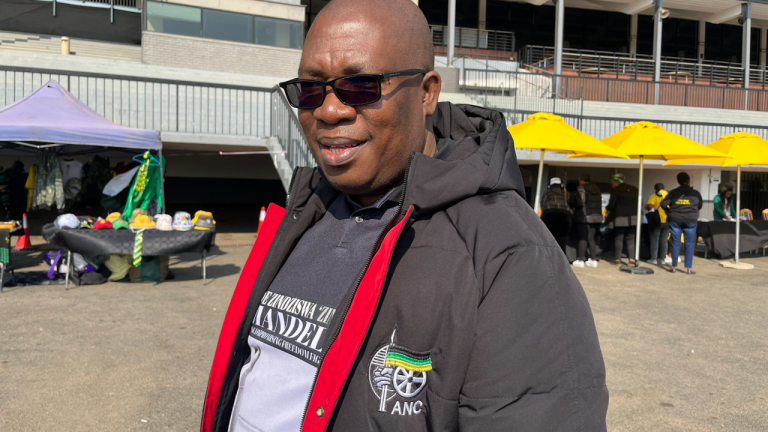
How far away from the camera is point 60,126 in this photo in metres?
9.38

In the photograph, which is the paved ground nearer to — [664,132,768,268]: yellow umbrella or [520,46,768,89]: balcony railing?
[664,132,768,268]: yellow umbrella

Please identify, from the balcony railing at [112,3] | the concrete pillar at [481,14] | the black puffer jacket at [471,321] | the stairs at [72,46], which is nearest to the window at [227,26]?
the stairs at [72,46]

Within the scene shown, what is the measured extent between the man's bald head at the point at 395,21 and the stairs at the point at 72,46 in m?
22.8

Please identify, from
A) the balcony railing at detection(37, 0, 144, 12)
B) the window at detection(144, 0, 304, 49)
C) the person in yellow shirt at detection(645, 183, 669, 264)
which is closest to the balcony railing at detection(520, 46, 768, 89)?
the window at detection(144, 0, 304, 49)

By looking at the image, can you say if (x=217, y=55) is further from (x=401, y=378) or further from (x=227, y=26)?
(x=401, y=378)

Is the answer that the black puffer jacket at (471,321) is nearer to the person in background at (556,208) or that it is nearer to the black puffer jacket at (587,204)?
the person in background at (556,208)

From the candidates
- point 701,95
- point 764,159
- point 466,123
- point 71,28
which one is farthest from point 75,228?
point 701,95

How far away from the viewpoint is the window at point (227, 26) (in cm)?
1919

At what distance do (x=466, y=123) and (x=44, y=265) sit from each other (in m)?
10.4

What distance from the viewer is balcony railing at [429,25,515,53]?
25625mm

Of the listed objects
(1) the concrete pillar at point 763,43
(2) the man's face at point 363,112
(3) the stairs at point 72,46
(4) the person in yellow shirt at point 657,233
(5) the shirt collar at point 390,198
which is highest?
(1) the concrete pillar at point 763,43

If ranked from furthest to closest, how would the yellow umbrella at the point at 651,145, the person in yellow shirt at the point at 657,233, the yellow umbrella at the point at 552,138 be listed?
the person in yellow shirt at the point at 657,233 < the yellow umbrella at the point at 651,145 < the yellow umbrella at the point at 552,138

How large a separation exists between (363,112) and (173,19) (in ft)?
63.7

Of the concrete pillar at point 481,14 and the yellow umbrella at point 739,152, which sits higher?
the concrete pillar at point 481,14
